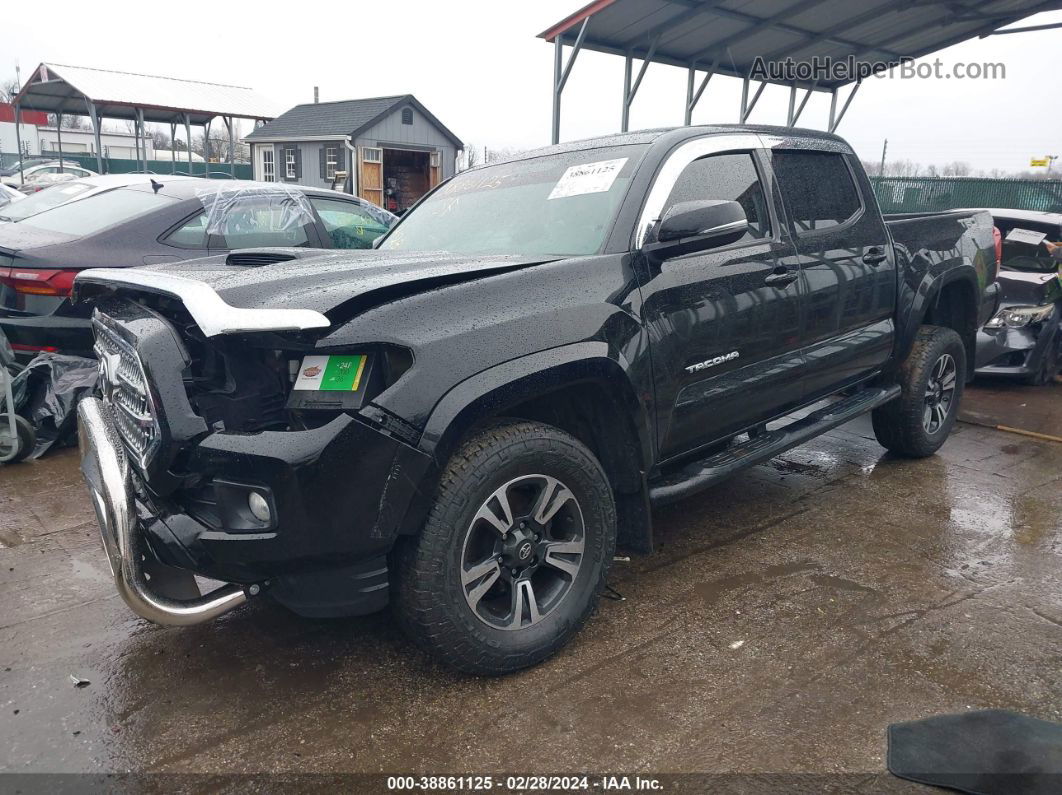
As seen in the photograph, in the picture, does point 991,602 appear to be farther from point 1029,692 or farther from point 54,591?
point 54,591

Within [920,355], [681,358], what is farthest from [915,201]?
[681,358]

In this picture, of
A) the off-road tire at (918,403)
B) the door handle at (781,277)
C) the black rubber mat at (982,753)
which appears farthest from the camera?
the off-road tire at (918,403)

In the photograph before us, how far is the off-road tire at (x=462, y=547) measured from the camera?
244 cm

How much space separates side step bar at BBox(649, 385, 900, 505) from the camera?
10.7ft

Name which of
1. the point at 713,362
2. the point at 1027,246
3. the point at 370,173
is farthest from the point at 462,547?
the point at 370,173

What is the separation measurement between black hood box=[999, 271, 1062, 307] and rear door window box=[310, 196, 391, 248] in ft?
18.6

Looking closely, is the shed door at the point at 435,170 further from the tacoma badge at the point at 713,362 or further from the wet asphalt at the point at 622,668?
the tacoma badge at the point at 713,362

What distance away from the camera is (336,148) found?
2581 centimetres

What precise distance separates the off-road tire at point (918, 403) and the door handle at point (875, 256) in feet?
2.54

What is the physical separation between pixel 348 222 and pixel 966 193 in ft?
46.8

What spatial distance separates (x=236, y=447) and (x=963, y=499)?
13.6 feet

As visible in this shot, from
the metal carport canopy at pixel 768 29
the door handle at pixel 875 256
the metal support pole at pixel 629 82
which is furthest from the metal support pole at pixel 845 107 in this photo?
the door handle at pixel 875 256

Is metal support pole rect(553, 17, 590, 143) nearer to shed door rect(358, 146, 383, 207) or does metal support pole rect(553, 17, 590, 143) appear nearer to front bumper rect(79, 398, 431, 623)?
front bumper rect(79, 398, 431, 623)

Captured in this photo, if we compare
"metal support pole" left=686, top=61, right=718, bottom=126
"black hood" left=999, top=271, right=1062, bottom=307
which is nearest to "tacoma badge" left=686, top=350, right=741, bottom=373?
"black hood" left=999, top=271, right=1062, bottom=307
